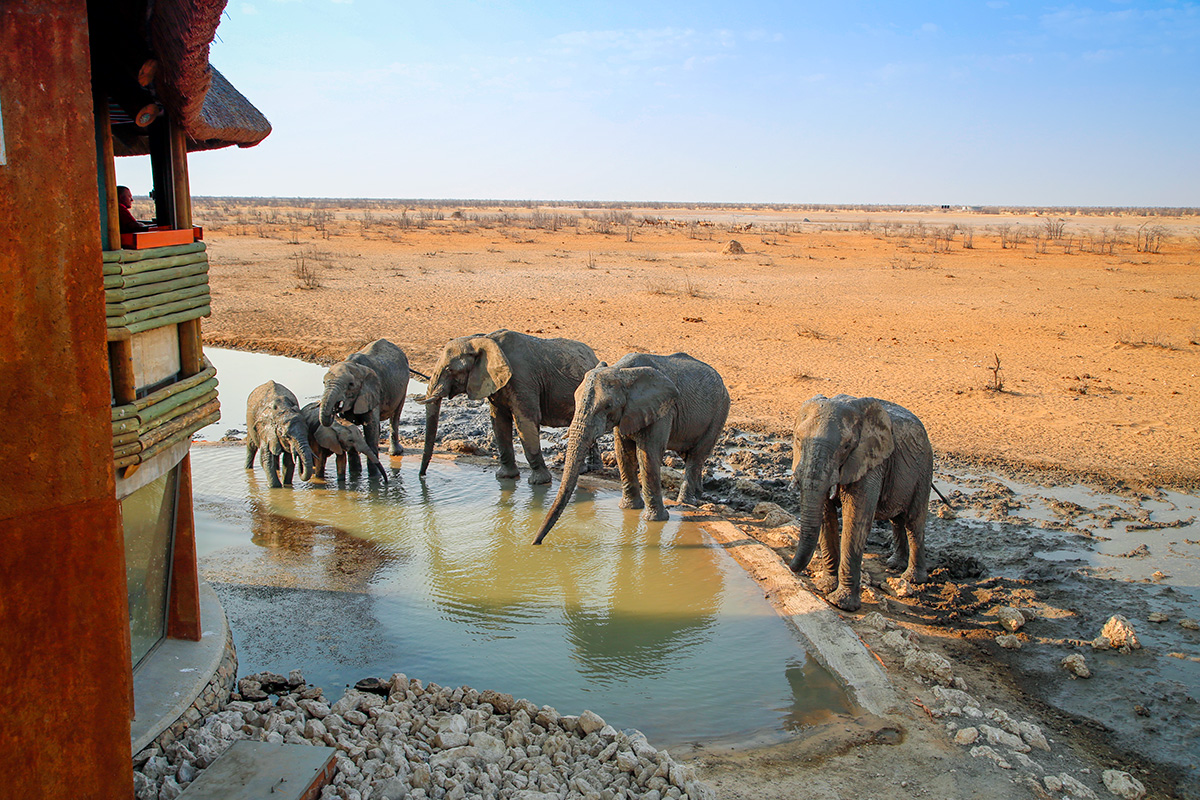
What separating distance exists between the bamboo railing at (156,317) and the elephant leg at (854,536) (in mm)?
5284

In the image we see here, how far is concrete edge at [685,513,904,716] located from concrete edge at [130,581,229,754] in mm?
4382

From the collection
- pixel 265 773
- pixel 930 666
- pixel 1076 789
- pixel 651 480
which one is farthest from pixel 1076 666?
pixel 265 773

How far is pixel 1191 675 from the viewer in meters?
6.80

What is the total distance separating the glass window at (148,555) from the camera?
5691mm

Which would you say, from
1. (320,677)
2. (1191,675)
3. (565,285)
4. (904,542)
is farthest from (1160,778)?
(565,285)

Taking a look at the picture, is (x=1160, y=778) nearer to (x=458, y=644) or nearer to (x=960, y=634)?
(x=960, y=634)

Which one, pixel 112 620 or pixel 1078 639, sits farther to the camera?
pixel 1078 639

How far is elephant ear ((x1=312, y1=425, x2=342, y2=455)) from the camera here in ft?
35.0

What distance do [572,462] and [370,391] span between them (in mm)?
3551

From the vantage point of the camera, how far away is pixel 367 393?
36.7ft

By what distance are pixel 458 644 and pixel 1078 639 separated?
517 cm

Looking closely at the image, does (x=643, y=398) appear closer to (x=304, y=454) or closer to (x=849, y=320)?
(x=304, y=454)

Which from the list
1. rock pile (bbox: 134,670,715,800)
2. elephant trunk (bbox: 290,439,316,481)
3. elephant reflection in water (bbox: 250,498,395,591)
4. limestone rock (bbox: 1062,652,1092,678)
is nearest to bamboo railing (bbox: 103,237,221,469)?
rock pile (bbox: 134,670,715,800)

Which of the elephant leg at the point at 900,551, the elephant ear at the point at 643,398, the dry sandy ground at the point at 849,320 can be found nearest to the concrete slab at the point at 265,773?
the elephant ear at the point at 643,398
